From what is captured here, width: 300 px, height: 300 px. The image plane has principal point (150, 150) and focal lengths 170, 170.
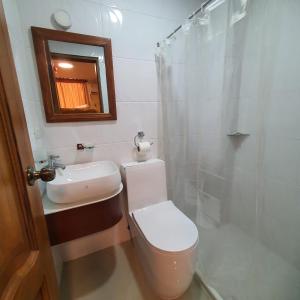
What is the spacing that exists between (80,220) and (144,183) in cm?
57

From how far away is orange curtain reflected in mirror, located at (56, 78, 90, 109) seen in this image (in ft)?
4.23

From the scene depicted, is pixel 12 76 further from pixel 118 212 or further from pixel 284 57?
pixel 284 57

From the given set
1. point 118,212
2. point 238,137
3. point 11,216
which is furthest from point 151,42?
point 11,216

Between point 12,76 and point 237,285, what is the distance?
1586mm

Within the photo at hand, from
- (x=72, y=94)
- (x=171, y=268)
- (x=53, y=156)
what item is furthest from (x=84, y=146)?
(x=171, y=268)

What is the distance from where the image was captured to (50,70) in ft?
4.04

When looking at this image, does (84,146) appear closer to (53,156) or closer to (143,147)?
(53,156)

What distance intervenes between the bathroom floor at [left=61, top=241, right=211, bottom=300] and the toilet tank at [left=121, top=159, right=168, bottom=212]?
19.6 inches

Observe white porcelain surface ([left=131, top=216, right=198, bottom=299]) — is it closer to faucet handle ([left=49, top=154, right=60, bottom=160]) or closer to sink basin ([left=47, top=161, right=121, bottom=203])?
sink basin ([left=47, top=161, right=121, bottom=203])

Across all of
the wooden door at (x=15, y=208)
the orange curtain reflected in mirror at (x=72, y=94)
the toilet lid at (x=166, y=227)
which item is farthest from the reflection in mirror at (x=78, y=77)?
the toilet lid at (x=166, y=227)

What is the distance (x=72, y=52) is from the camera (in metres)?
1.28

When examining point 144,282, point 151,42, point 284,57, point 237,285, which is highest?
point 151,42

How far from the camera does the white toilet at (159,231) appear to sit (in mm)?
994

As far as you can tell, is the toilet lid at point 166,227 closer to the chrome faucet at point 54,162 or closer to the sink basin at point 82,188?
the sink basin at point 82,188
